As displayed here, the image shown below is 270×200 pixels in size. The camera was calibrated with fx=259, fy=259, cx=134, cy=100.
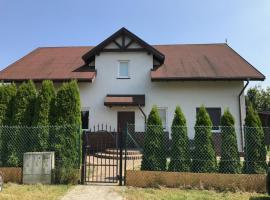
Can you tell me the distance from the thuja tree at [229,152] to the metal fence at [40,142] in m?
4.73

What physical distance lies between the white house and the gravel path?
682 centimetres

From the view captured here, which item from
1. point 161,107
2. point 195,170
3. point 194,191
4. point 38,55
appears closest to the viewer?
point 194,191

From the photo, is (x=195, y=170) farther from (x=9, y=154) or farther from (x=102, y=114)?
(x=102, y=114)

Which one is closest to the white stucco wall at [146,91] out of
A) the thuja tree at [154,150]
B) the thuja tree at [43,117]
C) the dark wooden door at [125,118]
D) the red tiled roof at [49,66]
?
the dark wooden door at [125,118]

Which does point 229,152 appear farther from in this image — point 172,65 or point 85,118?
point 85,118

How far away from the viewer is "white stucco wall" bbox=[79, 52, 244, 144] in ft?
48.6

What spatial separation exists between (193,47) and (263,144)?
12.4 meters

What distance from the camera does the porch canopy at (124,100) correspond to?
14.3 meters

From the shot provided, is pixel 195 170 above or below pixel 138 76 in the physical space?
below

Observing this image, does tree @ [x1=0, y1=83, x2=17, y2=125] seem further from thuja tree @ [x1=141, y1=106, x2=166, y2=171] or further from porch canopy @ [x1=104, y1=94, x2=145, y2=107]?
porch canopy @ [x1=104, y1=94, x2=145, y2=107]

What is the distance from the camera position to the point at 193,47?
64.1ft

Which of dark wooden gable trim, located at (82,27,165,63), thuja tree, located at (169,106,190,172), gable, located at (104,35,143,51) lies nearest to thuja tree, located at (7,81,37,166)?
thuja tree, located at (169,106,190,172)

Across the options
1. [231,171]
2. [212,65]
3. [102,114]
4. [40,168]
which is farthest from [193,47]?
[40,168]

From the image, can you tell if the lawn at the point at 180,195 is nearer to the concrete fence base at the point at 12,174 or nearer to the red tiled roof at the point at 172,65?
the concrete fence base at the point at 12,174
